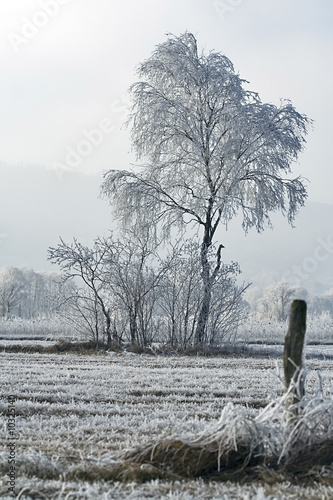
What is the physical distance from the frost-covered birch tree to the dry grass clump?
52.0 ft

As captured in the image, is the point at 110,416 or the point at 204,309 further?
the point at 204,309

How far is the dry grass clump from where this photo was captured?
3.93m

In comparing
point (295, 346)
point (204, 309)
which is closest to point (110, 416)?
point (295, 346)

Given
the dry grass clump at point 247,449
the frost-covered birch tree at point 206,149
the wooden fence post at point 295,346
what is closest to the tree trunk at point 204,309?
the frost-covered birch tree at point 206,149

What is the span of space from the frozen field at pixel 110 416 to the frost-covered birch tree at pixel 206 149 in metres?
7.85

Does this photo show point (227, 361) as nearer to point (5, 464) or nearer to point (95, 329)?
point (95, 329)

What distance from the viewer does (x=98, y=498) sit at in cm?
333

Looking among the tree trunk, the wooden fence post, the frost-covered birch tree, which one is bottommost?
the wooden fence post

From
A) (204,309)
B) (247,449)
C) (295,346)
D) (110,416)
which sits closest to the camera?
(247,449)

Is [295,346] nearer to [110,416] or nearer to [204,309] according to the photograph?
[110,416]

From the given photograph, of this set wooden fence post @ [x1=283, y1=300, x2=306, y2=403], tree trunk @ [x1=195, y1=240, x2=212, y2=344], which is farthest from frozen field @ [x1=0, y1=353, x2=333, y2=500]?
tree trunk @ [x1=195, y1=240, x2=212, y2=344]

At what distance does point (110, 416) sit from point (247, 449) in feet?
8.73

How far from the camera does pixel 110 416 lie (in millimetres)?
6410

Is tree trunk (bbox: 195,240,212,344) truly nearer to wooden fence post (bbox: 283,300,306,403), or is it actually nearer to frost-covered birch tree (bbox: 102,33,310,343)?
frost-covered birch tree (bbox: 102,33,310,343)
